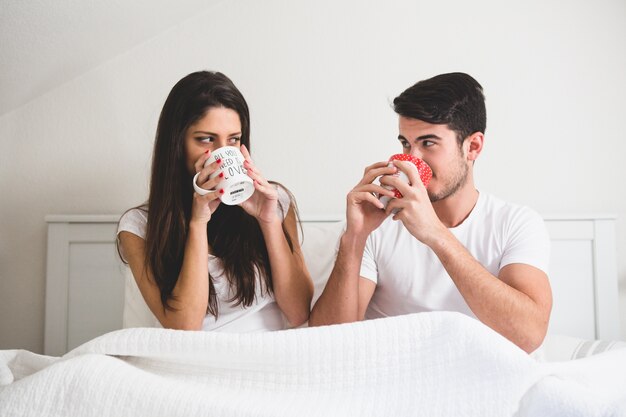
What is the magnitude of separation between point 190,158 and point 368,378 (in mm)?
813

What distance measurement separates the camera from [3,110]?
192 cm

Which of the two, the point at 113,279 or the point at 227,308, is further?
the point at 113,279

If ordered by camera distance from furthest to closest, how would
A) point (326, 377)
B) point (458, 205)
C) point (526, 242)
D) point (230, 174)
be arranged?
point (458, 205), point (526, 242), point (230, 174), point (326, 377)

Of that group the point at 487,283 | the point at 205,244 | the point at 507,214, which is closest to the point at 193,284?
the point at 205,244

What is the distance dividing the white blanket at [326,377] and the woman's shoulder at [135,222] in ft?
2.03

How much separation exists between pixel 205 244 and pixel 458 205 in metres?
0.63

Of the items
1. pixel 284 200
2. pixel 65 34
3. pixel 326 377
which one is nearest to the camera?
pixel 326 377

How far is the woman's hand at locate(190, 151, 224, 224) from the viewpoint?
120 centimetres

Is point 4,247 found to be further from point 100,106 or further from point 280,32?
point 280,32

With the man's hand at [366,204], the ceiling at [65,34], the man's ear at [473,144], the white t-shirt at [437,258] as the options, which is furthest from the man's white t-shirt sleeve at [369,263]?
the ceiling at [65,34]

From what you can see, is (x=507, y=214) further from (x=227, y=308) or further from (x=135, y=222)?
(x=135, y=222)

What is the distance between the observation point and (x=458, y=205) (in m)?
1.45

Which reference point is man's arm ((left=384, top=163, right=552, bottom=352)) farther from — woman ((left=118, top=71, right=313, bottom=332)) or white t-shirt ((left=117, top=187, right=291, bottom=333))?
white t-shirt ((left=117, top=187, right=291, bottom=333))

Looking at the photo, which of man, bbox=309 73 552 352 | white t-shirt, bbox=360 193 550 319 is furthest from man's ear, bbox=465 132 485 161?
white t-shirt, bbox=360 193 550 319
